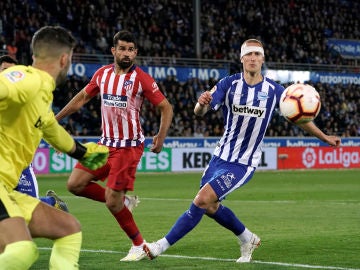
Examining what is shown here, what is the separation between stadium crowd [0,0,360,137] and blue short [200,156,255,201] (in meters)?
20.9

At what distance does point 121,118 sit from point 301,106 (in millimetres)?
2182

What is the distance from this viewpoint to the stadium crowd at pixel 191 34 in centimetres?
3222

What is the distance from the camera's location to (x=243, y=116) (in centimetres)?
948

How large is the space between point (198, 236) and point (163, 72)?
2299 cm

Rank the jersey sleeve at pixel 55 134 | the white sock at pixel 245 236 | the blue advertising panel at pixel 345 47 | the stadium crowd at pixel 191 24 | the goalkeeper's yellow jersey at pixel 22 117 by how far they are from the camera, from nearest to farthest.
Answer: the goalkeeper's yellow jersey at pixel 22 117 < the jersey sleeve at pixel 55 134 < the white sock at pixel 245 236 < the stadium crowd at pixel 191 24 < the blue advertising panel at pixel 345 47

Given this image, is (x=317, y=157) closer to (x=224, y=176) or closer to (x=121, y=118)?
(x=121, y=118)

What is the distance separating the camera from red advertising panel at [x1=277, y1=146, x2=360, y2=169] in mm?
35188

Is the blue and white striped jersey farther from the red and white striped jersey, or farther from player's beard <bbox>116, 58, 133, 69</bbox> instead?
player's beard <bbox>116, 58, 133, 69</bbox>

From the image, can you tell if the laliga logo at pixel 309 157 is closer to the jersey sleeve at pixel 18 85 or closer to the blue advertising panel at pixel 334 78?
the blue advertising panel at pixel 334 78

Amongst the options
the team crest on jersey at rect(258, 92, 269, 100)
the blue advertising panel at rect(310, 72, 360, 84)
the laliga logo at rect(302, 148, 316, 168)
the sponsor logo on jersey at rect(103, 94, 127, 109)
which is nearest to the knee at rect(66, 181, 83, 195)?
the sponsor logo on jersey at rect(103, 94, 127, 109)

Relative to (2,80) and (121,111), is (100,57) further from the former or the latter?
(2,80)

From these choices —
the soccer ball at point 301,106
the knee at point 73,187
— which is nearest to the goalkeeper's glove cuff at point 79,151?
the soccer ball at point 301,106

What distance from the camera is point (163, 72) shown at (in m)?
34.4

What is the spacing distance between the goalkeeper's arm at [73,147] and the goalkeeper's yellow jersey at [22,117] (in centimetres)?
2
